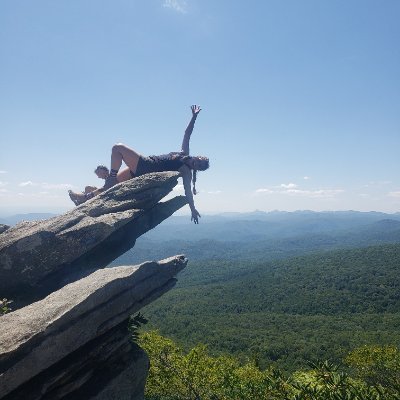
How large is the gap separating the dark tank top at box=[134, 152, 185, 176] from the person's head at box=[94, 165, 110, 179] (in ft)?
4.28

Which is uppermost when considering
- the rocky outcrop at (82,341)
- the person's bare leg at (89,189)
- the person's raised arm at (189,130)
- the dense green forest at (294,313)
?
the person's raised arm at (189,130)

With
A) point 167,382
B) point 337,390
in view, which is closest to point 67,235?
point 337,390

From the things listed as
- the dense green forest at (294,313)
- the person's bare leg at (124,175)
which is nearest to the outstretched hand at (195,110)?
the person's bare leg at (124,175)

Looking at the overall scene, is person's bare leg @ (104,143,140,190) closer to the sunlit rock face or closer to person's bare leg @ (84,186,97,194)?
the sunlit rock face

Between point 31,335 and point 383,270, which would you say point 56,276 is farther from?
point 383,270

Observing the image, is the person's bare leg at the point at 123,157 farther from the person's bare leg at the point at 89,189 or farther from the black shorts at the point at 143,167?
the person's bare leg at the point at 89,189

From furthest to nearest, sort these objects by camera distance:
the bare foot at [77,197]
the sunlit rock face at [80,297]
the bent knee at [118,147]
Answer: the bare foot at [77,197] < the bent knee at [118,147] < the sunlit rock face at [80,297]

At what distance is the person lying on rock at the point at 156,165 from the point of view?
1442 cm

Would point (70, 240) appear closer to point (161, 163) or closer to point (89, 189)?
point (89, 189)

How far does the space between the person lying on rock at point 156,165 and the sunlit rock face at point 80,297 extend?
75cm

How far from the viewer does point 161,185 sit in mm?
14492

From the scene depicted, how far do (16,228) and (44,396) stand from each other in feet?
22.1

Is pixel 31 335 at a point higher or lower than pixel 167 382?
higher

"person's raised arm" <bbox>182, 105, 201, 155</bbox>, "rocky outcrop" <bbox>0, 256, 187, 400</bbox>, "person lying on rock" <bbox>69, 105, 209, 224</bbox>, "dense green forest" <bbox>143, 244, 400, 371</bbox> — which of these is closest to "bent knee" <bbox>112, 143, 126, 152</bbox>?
"person lying on rock" <bbox>69, 105, 209, 224</bbox>
